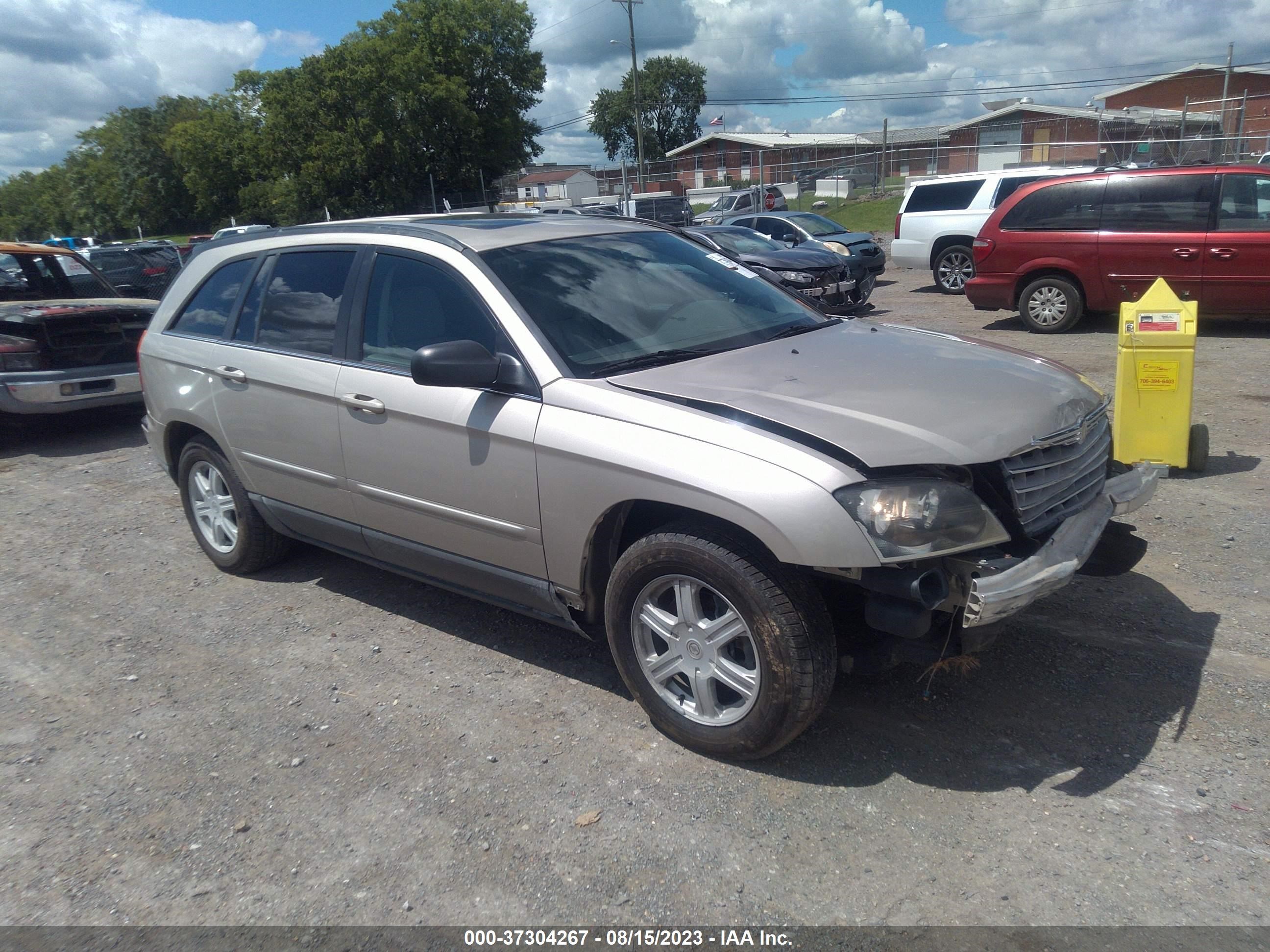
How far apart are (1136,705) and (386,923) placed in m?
2.72

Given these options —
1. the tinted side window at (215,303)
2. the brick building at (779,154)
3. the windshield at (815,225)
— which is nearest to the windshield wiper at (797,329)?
the tinted side window at (215,303)

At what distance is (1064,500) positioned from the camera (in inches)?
132

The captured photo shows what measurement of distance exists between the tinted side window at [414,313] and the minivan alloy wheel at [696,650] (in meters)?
1.20

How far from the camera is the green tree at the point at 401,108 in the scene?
5028 cm

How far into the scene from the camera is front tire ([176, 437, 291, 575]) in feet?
16.9

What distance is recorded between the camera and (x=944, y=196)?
15906mm

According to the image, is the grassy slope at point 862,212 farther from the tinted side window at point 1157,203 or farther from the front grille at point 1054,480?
the front grille at point 1054,480

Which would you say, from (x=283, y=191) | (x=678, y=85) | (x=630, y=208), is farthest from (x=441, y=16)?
(x=678, y=85)

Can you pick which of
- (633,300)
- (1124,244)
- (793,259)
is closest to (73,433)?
(633,300)

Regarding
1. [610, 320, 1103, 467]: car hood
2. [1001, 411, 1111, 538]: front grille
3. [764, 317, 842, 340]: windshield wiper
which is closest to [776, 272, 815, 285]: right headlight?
[764, 317, 842, 340]: windshield wiper

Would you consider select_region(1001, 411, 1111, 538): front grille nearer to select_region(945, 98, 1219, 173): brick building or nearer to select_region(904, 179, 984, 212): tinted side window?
select_region(904, 179, 984, 212): tinted side window

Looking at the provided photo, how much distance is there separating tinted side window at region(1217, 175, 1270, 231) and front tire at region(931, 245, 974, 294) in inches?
219

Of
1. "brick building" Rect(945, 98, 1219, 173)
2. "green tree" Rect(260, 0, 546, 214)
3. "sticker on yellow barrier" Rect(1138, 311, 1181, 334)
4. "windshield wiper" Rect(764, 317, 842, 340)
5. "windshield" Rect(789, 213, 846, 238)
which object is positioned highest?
"green tree" Rect(260, 0, 546, 214)

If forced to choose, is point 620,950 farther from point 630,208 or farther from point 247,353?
point 630,208
